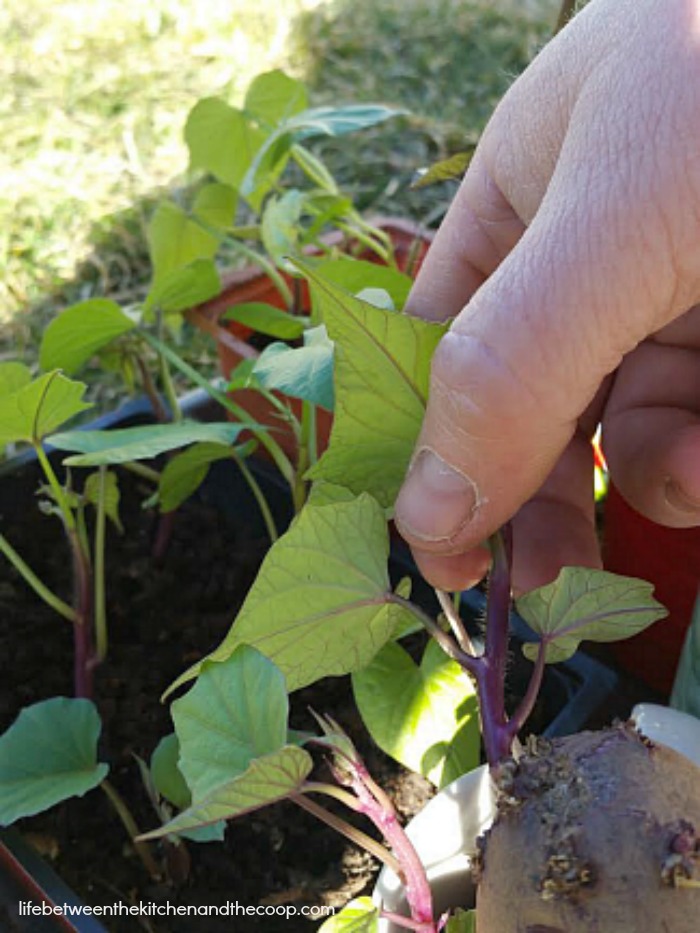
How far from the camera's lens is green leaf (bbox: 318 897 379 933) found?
40 centimetres

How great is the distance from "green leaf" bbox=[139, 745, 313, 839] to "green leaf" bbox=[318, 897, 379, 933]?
8 cm

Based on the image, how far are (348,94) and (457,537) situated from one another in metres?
1.18

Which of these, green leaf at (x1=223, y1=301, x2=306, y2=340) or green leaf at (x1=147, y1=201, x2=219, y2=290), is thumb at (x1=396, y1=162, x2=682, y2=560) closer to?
green leaf at (x1=223, y1=301, x2=306, y2=340)

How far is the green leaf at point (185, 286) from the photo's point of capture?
2.12ft

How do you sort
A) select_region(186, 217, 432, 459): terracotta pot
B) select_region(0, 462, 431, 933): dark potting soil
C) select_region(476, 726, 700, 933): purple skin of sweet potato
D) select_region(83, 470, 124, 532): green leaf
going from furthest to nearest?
A: select_region(186, 217, 432, 459): terracotta pot → select_region(83, 470, 124, 532): green leaf → select_region(0, 462, 431, 933): dark potting soil → select_region(476, 726, 700, 933): purple skin of sweet potato

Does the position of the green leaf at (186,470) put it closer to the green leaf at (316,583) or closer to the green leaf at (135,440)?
the green leaf at (135,440)

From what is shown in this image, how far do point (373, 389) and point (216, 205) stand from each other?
47 cm

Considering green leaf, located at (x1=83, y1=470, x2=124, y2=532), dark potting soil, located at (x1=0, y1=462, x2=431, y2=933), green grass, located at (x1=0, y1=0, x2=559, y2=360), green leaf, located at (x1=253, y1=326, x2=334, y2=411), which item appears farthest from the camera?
green grass, located at (x1=0, y1=0, x2=559, y2=360)

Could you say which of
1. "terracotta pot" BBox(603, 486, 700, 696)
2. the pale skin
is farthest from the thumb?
"terracotta pot" BBox(603, 486, 700, 696)

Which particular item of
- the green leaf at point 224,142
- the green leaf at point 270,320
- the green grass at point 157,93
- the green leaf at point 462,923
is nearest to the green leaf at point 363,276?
the green leaf at point 270,320

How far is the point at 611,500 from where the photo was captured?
74 cm

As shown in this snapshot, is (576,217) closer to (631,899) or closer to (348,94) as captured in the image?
(631,899)

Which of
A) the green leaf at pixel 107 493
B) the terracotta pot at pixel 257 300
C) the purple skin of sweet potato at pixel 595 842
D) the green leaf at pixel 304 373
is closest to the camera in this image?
the purple skin of sweet potato at pixel 595 842

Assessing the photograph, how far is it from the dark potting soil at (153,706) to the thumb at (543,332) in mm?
255
